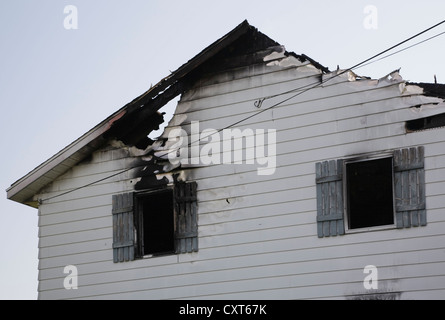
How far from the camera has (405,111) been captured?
1534 cm

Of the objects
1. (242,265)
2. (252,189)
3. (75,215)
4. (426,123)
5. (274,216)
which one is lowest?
(242,265)

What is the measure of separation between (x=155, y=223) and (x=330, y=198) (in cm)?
363

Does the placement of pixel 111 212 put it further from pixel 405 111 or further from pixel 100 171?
pixel 405 111

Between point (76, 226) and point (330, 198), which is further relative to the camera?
point (76, 226)

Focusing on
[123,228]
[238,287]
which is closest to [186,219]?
[123,228]

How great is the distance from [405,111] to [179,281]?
5.07 metres

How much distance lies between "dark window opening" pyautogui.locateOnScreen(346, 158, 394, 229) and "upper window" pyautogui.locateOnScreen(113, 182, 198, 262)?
2988 millimetres

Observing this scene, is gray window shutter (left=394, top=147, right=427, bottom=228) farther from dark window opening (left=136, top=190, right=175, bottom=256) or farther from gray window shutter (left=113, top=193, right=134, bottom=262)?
gray window shutter (left=113, top=193, right=134, bottom=262)

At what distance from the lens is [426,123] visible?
15195 millimetres

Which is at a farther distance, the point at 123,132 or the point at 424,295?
the point at 123,132

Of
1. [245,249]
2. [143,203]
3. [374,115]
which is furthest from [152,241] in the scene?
[374,115]

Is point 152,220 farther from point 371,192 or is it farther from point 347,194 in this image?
point 371,192

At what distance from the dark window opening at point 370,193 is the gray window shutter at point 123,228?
4.29m

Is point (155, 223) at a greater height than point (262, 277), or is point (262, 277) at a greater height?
point (155, 223)
